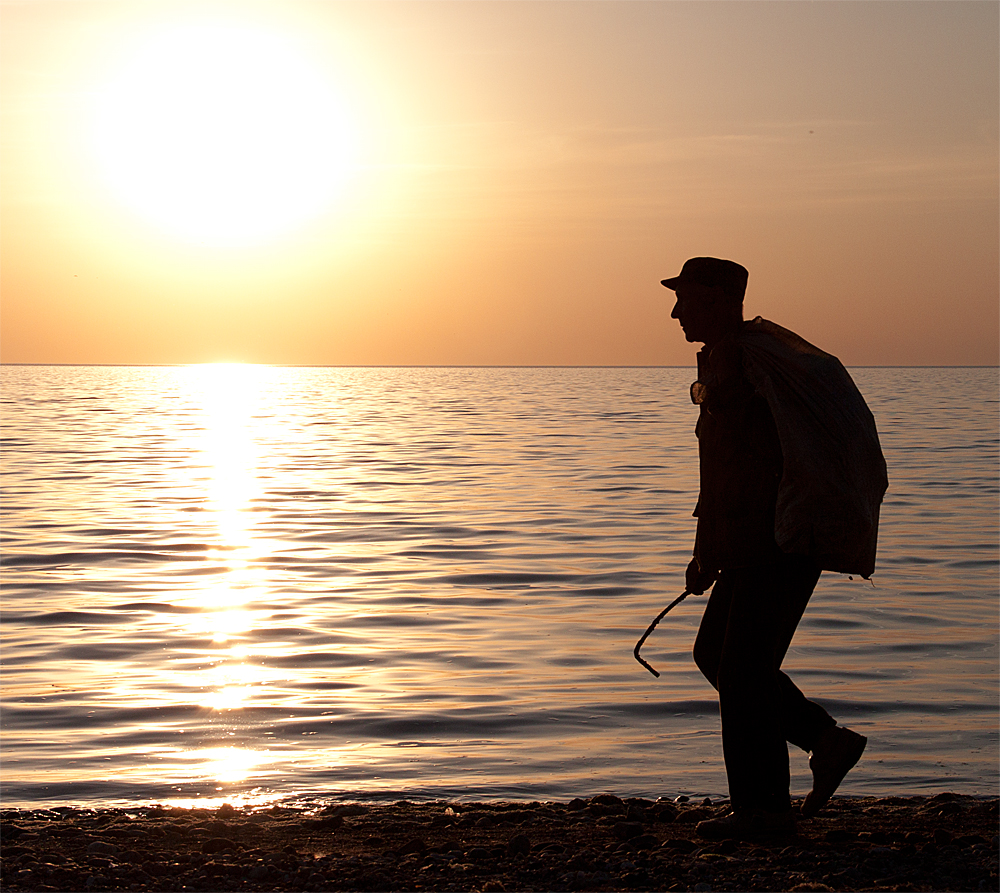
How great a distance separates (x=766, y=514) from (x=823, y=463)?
283mm

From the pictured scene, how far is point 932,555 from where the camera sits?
15164 mm

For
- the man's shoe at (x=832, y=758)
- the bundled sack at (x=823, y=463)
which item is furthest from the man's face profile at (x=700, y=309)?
the man's shoe at (x=832, y=758)

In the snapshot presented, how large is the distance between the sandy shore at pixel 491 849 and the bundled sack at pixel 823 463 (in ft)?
3.41

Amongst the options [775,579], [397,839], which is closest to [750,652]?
[775,579]

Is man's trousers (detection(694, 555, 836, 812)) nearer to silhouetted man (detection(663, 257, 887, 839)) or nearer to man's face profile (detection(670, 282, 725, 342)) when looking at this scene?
silhouetted man (detection(663, 257, 887, 839))

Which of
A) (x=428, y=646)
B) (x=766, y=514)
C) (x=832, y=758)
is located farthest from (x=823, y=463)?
(x=428, y=646)

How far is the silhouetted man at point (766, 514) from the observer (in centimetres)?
456

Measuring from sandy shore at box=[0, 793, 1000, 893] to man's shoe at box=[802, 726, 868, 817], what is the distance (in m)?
0.21

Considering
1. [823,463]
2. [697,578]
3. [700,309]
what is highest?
[700,309]

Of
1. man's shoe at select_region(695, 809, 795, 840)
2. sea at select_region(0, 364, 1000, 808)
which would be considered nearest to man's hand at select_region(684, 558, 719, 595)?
man's shoe at select_region(695, 809, 795, 840)

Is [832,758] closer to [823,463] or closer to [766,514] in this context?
[766,514]

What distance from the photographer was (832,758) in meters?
4.83

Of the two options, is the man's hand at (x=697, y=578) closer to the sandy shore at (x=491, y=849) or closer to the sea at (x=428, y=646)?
the sandy shore at (x=491, y=849)

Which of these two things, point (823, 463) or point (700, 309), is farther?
point (700, 309)
